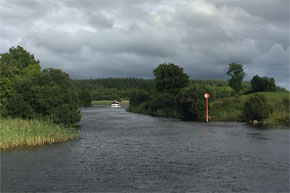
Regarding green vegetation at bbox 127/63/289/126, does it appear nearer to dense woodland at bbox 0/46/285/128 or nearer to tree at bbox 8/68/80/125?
dense woodland at bbox 0/46/285/128

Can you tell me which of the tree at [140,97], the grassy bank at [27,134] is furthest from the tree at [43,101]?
the tree at [140,97]

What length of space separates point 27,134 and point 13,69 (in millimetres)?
18199

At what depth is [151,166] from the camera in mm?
22109

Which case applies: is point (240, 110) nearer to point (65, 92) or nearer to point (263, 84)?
point (263, 84)

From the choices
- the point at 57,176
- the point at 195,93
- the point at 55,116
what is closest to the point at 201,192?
the point at 57,176

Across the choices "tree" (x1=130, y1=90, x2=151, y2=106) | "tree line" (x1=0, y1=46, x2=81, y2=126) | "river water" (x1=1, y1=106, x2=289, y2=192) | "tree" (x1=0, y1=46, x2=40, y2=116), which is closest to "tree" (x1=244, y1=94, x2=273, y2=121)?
"river water" (x1=1, y1=106, x2=289, y2=192)

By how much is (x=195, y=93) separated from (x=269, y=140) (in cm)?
3338

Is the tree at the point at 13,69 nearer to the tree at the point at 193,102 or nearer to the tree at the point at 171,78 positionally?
the tree at the point at 193,102

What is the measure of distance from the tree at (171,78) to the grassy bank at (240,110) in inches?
718

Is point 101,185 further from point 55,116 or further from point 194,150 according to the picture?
point 55,116

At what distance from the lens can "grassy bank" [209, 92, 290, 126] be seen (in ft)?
169

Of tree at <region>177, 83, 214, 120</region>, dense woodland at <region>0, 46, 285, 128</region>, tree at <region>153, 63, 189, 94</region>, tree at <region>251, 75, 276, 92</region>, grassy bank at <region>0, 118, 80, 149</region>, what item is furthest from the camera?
tree at <region>153, 63, 189, 94</region>

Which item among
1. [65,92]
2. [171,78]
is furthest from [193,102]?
[65,92]

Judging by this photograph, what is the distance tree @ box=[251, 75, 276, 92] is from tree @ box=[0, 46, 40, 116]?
181 feet
